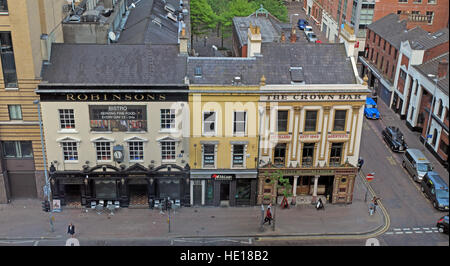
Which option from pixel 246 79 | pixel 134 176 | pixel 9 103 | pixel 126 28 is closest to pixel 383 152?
pixel 246 79

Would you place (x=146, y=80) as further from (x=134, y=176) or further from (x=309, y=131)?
(x=309, y=131)

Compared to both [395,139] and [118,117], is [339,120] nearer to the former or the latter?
[395,139]

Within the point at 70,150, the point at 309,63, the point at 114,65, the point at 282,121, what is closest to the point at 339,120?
the point at 282,121

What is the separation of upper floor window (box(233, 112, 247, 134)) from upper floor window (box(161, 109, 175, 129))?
5.87 meters

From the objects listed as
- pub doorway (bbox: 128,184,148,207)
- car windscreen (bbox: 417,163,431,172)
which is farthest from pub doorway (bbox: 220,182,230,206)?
car windscreen (bbox: 417,163,431,172)

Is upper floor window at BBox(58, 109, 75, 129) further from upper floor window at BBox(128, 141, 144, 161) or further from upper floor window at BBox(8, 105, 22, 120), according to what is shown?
upper floor window at BBox(128, 141, 144, 161)

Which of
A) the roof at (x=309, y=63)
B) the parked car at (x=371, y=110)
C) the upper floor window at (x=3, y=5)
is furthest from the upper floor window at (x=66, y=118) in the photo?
the parked car at (x=371, y=110)

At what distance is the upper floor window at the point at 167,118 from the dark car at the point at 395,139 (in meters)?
31.0

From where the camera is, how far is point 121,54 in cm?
4494

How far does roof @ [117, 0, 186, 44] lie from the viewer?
56.4 m

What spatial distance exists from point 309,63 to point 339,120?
6359 mm

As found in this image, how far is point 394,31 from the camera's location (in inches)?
2963

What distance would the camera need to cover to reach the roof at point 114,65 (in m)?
43.3

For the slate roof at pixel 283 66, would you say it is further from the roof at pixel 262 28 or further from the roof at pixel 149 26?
the roof at pixel 149 26
